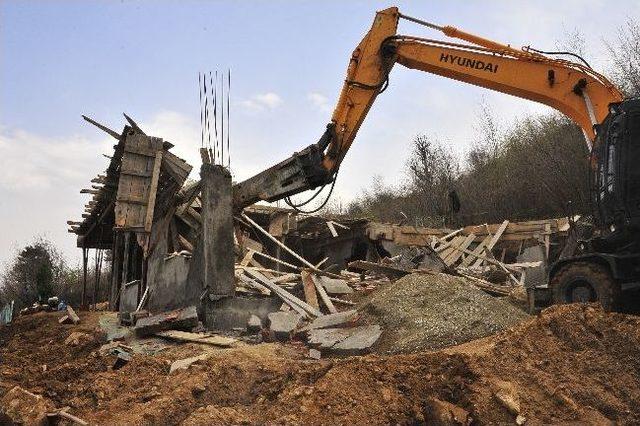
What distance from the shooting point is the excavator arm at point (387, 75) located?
9023 millimetres

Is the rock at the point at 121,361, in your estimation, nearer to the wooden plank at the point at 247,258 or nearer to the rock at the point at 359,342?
the rock at the point at 359,342

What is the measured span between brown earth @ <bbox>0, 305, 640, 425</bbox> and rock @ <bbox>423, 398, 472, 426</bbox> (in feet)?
0.06

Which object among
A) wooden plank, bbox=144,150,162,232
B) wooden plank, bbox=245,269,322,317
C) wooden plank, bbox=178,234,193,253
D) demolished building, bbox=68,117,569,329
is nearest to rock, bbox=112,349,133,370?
demolished building, bbox=68,117,569,329

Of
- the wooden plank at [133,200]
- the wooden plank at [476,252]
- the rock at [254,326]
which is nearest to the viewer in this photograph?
the rock at [254,326]

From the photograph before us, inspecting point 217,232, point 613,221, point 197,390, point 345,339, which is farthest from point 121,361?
point 613,221

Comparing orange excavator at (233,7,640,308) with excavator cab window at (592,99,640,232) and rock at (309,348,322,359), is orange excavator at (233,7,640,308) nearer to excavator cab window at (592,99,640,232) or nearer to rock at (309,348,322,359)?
excavator cab window at (592,99,640,232)

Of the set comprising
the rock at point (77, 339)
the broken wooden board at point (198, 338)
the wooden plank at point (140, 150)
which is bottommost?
the rock at point (77, 339)

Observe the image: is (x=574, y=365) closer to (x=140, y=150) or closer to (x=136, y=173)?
(x=136, y=173)

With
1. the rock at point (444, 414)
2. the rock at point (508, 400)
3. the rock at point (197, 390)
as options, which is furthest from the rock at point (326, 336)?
the rock at point (508, 400)

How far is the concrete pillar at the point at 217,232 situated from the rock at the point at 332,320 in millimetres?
1748

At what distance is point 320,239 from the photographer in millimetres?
17844

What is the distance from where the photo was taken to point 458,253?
17.7 meters

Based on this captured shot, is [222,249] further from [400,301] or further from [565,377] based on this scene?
[565,377]

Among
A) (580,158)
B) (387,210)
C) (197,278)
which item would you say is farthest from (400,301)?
(387,210)
